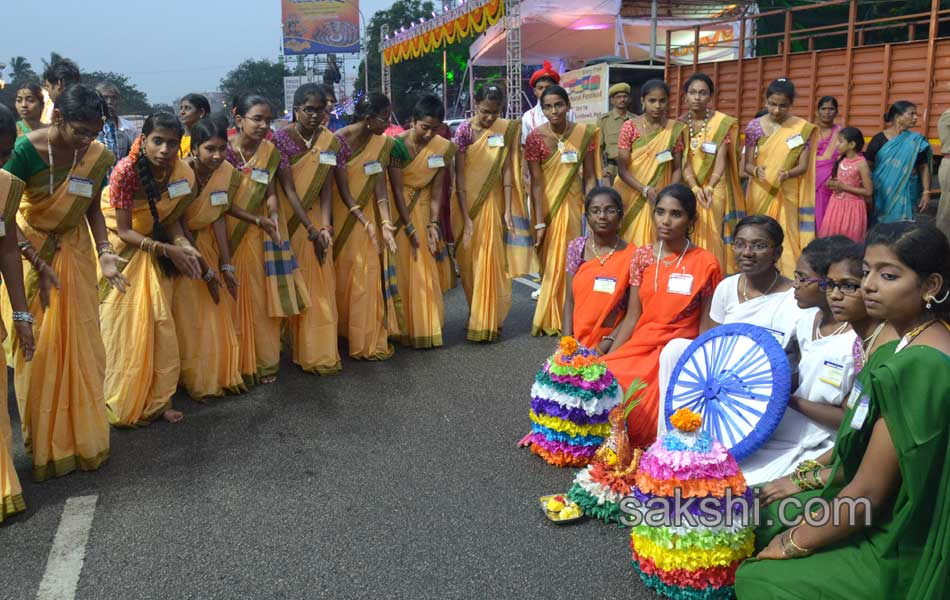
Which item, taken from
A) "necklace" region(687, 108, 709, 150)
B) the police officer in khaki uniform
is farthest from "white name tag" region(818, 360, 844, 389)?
the police officer in khaki uniform

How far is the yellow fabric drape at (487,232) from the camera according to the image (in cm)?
594

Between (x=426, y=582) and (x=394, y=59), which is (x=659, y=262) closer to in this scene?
(x=426, y=582)

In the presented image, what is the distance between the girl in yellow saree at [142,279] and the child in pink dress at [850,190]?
567 cm

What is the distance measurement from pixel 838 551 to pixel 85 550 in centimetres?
256

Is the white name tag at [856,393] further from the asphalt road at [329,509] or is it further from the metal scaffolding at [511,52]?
the metal scaffolding at [511,52]

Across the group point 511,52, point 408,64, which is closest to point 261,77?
point 408,64

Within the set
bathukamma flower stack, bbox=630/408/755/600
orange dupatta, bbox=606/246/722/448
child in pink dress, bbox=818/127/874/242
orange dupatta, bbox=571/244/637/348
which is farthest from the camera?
child in pink dress, bbox=818/127/874/242

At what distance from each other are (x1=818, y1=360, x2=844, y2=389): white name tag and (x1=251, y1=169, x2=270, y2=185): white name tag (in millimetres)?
3260

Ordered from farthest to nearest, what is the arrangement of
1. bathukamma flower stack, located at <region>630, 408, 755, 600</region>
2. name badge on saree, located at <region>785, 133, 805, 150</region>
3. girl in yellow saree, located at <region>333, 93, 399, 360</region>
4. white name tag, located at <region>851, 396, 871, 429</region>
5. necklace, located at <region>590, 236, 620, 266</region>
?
name badge on saree, located at <region>785, 133, 805, 150</region>, girl in yellow saree, located at <region>333, 93, 399, 360</region>, necklace, located at <region>590, 236, 620, 266</region>, bathukamma flower stack, located at <region>630, 408, 755, 600</region>, white name tag, located at <region>851, 396, 871, 429</region>

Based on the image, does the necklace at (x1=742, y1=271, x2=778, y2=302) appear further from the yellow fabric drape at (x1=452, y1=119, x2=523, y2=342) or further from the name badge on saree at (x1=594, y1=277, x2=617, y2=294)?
the yellow fabric drape at (x1=452, y1=119, x2=523, y2=342)

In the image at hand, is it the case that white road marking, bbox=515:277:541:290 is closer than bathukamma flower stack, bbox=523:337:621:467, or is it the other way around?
bathukamma flower stack, bbox=523:337:621:467

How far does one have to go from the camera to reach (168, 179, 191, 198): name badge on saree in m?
4.20

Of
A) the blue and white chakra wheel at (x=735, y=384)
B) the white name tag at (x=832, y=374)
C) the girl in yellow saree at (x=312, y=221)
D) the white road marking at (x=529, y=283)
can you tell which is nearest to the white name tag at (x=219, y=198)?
the girl in yellow saree at (x=312, y=221)

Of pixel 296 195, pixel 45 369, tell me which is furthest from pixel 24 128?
pixel 45 369
